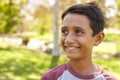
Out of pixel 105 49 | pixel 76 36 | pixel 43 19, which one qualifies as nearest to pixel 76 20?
pixel 76 36

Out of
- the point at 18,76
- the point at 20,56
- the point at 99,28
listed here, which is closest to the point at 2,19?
the point at 20,56

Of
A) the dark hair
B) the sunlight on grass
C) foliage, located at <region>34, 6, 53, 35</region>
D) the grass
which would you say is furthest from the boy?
foliage, located at <region>34, 6, 53, 35</region>

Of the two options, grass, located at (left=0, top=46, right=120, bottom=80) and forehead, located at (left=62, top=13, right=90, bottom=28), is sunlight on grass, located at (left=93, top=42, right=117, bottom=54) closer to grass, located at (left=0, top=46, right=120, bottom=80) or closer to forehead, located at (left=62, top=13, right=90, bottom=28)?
grass, located at (left=0, top=46, right=120, bottom=80)

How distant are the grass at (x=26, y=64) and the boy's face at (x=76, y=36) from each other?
510 cm

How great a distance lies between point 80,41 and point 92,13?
17cm

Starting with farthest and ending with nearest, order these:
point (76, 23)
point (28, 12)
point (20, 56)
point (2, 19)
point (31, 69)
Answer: point (28, 12), point (2, 19), point (20, 56), point (31, 69), point (76, 23)

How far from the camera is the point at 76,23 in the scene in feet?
4.78

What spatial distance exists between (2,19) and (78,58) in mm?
9810

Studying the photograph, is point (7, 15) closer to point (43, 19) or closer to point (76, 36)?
point (43, 19)

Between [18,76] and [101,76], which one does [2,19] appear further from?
[101,76]

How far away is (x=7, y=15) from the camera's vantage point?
11.2 meters

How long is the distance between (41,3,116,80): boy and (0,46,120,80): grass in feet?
16.5

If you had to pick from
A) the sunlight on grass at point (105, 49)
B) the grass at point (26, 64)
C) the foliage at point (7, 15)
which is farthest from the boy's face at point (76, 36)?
the sunlight on grass at point (105, 49)

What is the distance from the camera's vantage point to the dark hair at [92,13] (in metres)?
1.49
